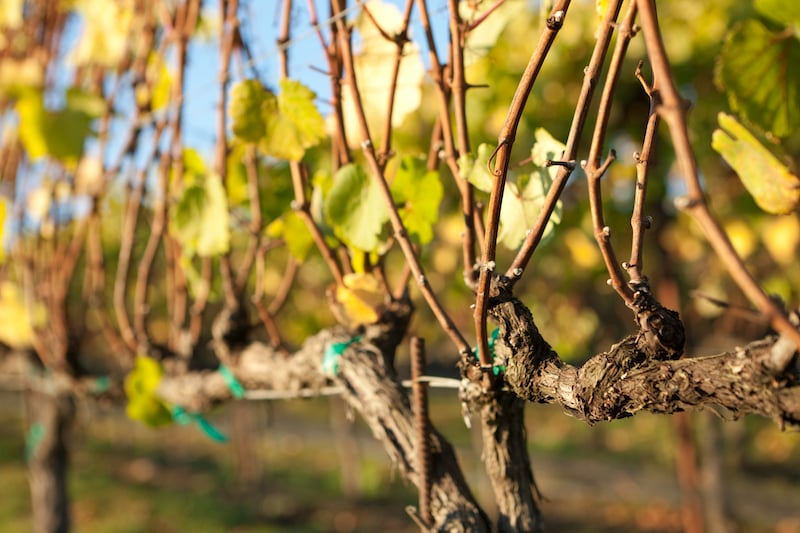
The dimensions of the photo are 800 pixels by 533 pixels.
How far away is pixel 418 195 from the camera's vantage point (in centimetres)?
125

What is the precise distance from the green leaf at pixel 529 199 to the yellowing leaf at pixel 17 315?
2.27m

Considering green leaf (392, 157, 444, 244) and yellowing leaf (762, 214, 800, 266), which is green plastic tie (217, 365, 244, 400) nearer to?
green leaf (392, 157, 444, 244)

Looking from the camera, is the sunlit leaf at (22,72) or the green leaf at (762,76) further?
the sunlit leaf at (22,72)

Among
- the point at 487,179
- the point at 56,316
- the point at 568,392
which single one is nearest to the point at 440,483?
the point at 568,392

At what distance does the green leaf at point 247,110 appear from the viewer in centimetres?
123

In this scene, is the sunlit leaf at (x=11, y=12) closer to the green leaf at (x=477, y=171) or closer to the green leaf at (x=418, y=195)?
the green leaf at (x=418, y=195)

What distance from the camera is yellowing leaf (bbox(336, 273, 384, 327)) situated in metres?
1.30

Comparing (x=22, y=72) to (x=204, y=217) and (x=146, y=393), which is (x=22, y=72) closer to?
(x=146, y=393)

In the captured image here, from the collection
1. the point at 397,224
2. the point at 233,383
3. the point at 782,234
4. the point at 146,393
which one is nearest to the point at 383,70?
the point at 397,224

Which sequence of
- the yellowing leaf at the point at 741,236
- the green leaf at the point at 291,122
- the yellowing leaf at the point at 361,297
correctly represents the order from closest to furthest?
the green leaf at the point at 291,122 → the yellowing leaf at the point at 361,297 → the yellowing leaf at the point at 741,236

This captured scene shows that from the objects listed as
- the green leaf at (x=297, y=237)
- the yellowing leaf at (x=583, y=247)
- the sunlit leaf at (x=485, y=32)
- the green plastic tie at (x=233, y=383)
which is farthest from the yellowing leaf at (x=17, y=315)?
the yellowing leaf at (x=583, y=247)

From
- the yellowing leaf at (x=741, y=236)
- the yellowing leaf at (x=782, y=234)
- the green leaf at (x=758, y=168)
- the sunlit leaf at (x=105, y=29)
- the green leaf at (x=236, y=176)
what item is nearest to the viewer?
the green leaf at (x=758, y=168)

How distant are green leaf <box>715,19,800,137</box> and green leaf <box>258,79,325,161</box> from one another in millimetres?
645

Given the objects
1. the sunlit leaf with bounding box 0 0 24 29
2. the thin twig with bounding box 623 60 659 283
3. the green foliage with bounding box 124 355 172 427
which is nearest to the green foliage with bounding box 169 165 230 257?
the green foliage with bounding box 124 355 172 427
